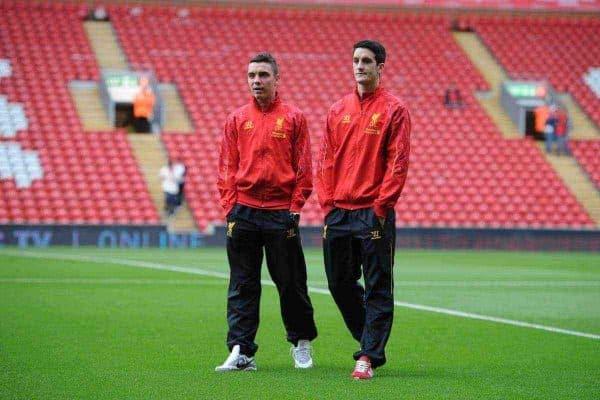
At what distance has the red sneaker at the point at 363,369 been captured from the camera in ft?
24.3

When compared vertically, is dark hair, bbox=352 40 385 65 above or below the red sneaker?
above

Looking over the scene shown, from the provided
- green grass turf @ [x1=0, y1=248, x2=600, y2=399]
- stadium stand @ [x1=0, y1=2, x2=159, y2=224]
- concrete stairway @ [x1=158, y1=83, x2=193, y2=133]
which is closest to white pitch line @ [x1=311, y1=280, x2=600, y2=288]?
green grass turf @ [x1=0, y1=248, x2=600, y2=399]

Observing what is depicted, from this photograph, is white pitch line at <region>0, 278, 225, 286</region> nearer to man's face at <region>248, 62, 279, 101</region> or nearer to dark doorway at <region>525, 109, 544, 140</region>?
man's face at <region>248, 62, 279, 101</region>

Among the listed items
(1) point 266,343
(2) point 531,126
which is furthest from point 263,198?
(2) point 531,126

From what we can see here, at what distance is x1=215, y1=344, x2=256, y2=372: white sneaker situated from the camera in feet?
25.4

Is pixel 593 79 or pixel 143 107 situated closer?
pixel 143 107

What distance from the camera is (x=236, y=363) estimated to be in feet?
25.5

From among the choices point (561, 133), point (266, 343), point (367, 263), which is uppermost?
point (561, 133)

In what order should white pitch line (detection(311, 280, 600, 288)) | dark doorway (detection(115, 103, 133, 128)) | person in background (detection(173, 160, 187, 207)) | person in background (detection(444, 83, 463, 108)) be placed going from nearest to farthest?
white pitch line (detection(311, 280, 600, 288)) → person in background (detection(173, 160, 187, 207)) → dark doorway (detection(115, 103, 133, 128)) → person in background (detection(444, 83, 463, 108))

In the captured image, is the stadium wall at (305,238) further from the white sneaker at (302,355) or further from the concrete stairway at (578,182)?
the white sneaker at (302,355)

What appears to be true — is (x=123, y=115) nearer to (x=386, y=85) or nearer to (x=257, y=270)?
(x=386, y=85)

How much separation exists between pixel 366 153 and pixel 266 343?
2531mm

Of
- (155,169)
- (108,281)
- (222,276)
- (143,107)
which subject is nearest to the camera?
(108,281)

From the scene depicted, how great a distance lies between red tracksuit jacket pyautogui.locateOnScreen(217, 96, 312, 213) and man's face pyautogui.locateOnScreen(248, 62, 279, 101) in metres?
A: 0.11
